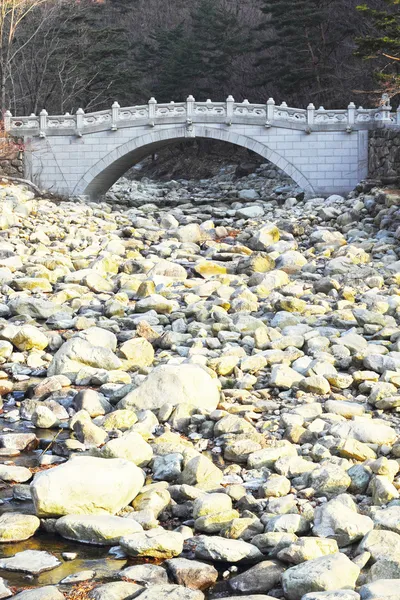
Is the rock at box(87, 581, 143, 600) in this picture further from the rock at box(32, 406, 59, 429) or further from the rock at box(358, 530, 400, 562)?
the rock at box(32, 406, 59, 429)

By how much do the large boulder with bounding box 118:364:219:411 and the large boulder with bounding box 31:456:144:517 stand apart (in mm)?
1963

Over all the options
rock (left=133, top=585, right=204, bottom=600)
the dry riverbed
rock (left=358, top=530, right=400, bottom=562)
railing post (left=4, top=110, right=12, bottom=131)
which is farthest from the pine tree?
rock (left=133, top=585, right=204, bottom=600)

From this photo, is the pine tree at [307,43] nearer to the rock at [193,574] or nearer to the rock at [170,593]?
the rock at [193,574]

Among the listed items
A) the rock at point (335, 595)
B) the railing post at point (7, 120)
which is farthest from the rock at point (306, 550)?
the railing post at point (7, 120)

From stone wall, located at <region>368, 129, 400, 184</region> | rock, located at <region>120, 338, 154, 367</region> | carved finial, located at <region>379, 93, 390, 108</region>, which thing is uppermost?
carved finial, located at <region>379, 93, 390, 108</region>

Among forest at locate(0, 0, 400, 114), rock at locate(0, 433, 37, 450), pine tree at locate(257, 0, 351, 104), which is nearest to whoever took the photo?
rock at locate(0, 433, 37, 450)

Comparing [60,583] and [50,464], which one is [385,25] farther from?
[60,583]

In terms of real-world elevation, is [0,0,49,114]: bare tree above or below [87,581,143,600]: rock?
above

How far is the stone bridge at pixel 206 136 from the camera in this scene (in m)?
26.5

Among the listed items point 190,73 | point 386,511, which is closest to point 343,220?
point 386,511

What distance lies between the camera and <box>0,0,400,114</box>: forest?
111 ft

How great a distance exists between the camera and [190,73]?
41.5 metres

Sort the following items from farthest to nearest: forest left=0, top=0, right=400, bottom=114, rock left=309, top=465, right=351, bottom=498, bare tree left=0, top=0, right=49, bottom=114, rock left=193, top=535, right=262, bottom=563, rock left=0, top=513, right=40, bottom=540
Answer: forest left=0, top=0, right=400, bottom=114 → bare tree left=0, top=0, right=49, bottom=114 → rock left=309, top=465, right=351, bottom=498 → rock left=0, top=513, right=40, bottom=540 → rock left=193, top=535, right=262, bottom=563

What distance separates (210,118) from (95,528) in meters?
22.5
